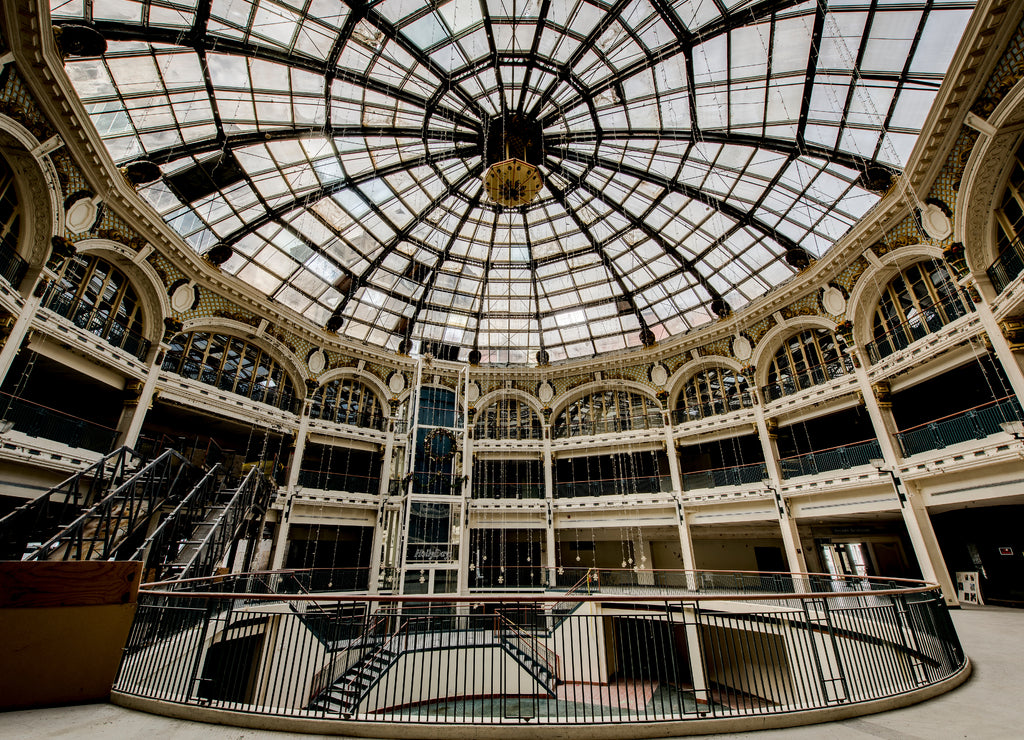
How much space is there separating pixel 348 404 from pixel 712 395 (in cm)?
1939

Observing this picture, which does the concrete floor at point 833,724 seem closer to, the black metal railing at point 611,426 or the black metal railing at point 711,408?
the black metal railing at point 711,408

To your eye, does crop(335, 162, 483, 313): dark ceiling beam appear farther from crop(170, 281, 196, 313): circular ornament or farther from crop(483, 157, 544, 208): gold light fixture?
crop(170, 281, 196, 313): circular ornament

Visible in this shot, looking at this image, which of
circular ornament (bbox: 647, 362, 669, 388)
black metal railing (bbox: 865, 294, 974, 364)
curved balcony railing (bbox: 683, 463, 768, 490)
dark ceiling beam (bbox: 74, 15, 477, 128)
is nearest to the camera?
dark ceiling beam (bbox: 74, 15, 477, 128)

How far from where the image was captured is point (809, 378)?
64.4 feet

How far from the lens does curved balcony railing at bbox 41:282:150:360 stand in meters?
13.6

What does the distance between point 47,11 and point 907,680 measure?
20.4 metres

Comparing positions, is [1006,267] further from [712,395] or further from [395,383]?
[395,383]

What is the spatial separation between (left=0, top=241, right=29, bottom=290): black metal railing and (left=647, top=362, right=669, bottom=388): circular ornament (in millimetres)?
25056

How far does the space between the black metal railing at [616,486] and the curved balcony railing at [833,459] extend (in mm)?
5762

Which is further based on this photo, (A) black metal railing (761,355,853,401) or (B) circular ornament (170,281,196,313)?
(A) black metal railing (761,355,853,401)

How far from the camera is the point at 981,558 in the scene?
16547mm

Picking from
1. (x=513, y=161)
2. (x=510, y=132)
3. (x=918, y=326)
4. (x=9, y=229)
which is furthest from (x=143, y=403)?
(x=918, y=326)

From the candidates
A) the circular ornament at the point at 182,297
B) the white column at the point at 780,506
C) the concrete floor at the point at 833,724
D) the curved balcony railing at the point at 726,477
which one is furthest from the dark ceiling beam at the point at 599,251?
the concrete floor at the point at 833,724

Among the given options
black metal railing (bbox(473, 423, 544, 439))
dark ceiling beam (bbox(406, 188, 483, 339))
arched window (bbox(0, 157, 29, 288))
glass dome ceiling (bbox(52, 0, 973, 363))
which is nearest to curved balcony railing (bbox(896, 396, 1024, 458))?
glass dome ceiling (bbox(52, 0, 973, 363))
